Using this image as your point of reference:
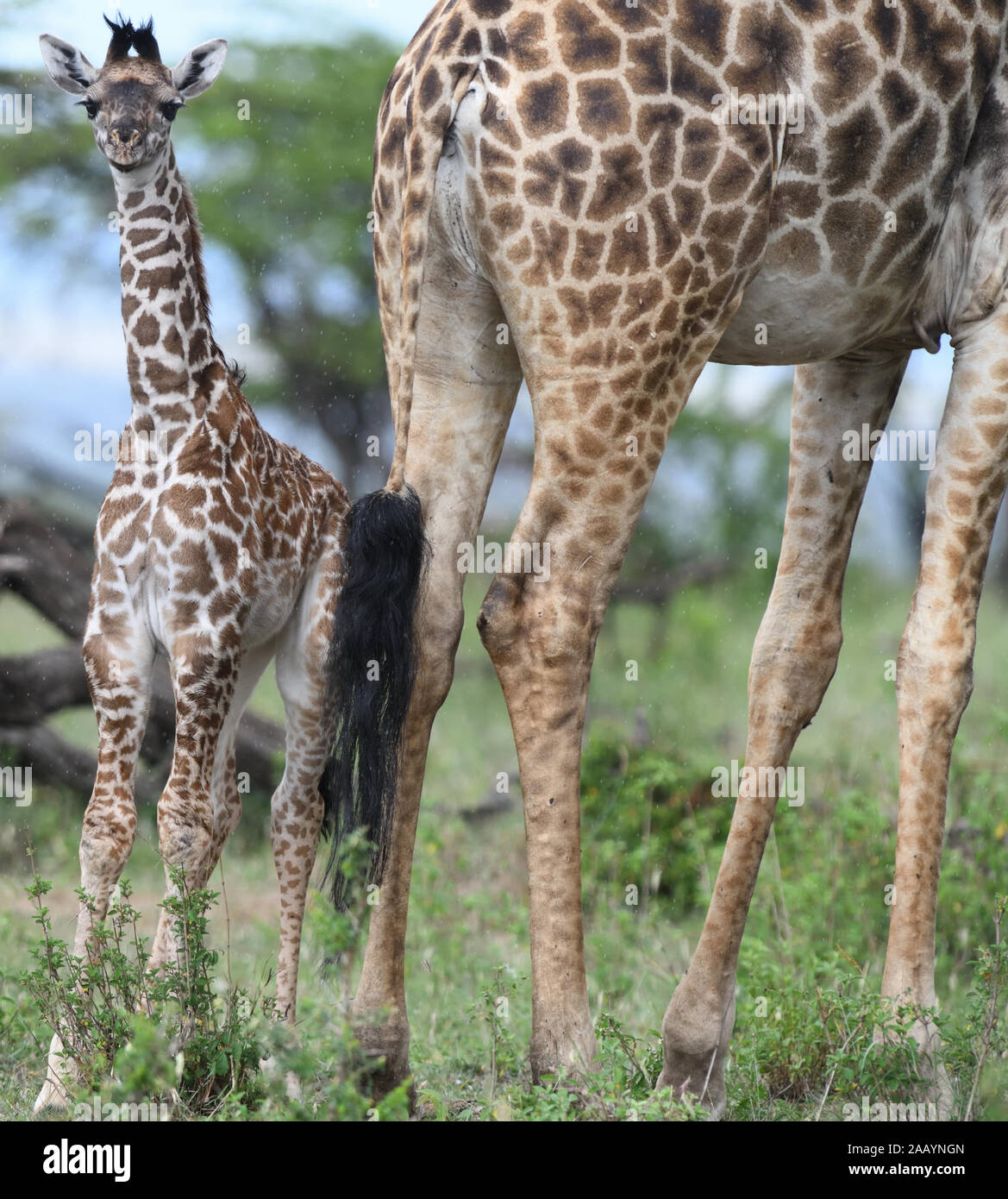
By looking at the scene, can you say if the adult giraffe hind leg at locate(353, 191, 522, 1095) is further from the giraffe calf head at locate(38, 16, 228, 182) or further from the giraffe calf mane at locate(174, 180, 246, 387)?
the giraffe calf head at locate(38, 16, 228, 182)

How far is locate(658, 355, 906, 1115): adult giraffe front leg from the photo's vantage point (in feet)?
14.1

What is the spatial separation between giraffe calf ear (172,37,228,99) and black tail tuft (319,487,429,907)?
1.34 m

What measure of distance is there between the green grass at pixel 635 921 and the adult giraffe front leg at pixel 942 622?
28cm

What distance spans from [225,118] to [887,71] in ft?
34.1

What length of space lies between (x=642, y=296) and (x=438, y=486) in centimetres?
83

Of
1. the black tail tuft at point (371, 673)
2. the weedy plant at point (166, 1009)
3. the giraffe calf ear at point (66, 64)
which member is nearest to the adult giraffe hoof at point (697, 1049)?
the black tail tuft at point (371, 673)

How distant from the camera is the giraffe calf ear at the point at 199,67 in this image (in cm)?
407

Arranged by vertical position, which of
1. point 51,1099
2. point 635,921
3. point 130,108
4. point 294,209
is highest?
point 294,209

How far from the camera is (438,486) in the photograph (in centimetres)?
413

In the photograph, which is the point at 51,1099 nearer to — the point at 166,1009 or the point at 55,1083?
the point at 55,1083

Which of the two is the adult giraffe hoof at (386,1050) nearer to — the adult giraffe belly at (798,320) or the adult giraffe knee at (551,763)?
the adult giraffe knee at (551,763)

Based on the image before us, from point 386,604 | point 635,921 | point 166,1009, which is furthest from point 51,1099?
point 635,921
